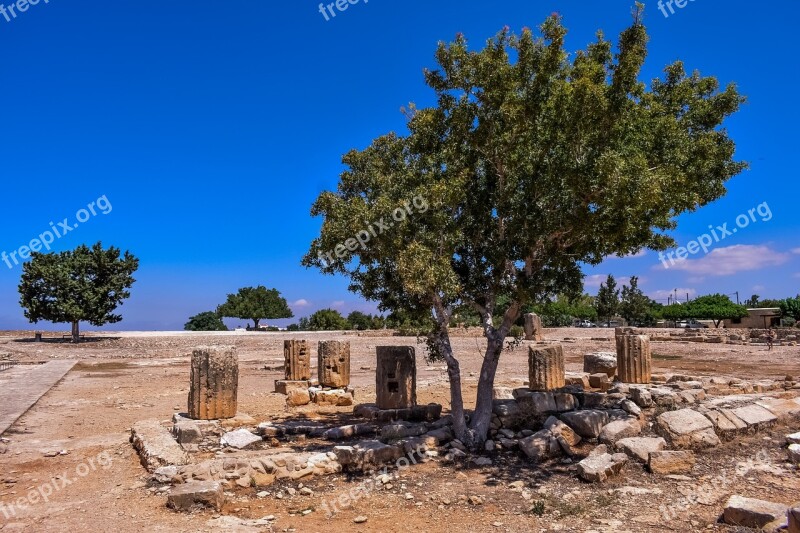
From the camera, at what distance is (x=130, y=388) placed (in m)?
19.0

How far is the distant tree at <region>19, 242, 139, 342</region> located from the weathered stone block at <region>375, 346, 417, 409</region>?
31126 millimetres

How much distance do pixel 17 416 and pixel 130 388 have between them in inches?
225

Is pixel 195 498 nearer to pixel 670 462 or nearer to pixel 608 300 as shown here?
pixel 670 462

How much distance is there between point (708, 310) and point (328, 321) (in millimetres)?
39065

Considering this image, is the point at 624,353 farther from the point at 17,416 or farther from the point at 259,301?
the point at 259,301

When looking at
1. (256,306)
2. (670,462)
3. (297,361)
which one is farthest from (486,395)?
(256,306)

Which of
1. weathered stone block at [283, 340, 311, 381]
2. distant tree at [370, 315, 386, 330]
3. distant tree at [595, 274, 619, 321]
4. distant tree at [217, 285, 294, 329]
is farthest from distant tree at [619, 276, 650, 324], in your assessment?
weathered stone block at [283, 340, 311, 381]

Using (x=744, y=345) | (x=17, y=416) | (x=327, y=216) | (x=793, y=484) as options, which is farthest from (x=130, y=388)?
(x=744, y=345)

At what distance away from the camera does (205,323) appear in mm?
68125

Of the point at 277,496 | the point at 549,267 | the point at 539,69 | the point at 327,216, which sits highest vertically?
the point at 539,69

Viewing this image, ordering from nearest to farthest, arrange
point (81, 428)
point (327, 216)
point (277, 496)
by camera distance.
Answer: point (277, 496), point (327, 216), point (81, 428)

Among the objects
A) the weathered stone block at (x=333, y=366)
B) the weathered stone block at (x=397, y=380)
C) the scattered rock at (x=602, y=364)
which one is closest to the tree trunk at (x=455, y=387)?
the weathered stone block at (x=397, y=380)

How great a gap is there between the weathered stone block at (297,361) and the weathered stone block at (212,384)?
17.7 feet

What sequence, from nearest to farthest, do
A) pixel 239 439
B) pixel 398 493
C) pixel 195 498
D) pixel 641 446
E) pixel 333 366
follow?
pixel 195 498
pixel 398 493
pixel 641 446
pixel 239 439
pixel 333 366
